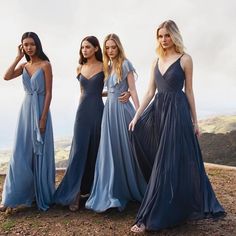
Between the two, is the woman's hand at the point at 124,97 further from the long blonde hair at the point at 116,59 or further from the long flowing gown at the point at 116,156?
the long blonde hair at the point at 116,59

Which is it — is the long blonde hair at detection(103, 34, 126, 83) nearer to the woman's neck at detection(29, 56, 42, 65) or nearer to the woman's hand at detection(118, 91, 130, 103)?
the woman's hand at detection(118, 91, 130, 103)

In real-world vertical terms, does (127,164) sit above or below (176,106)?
below

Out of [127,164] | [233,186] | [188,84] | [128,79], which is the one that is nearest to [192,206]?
[127,164]

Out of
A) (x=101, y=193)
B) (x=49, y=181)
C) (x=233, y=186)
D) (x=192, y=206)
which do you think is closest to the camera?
(x=192, y=206)

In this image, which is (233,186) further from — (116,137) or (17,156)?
(17,156)

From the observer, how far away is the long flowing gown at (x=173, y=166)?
461 centimetres

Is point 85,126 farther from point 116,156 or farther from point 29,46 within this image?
point 29,46

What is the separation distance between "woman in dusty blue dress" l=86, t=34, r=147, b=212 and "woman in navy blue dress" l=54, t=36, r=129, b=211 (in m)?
0.15

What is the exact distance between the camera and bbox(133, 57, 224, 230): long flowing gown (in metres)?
4.61

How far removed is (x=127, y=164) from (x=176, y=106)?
1097 millimetres

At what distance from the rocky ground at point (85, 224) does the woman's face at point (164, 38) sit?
207cm

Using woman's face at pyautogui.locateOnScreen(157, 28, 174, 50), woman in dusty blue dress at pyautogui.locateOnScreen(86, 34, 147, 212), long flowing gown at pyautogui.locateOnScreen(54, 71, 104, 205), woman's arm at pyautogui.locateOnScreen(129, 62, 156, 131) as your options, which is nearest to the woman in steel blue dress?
long flowing gown at pyautogui.locateOnScreen(54, 71, 104, 205)

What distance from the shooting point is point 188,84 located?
4.79 metres

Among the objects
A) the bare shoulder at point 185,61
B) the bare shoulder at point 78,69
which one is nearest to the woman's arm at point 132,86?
the bare shoulder at point 78,69
